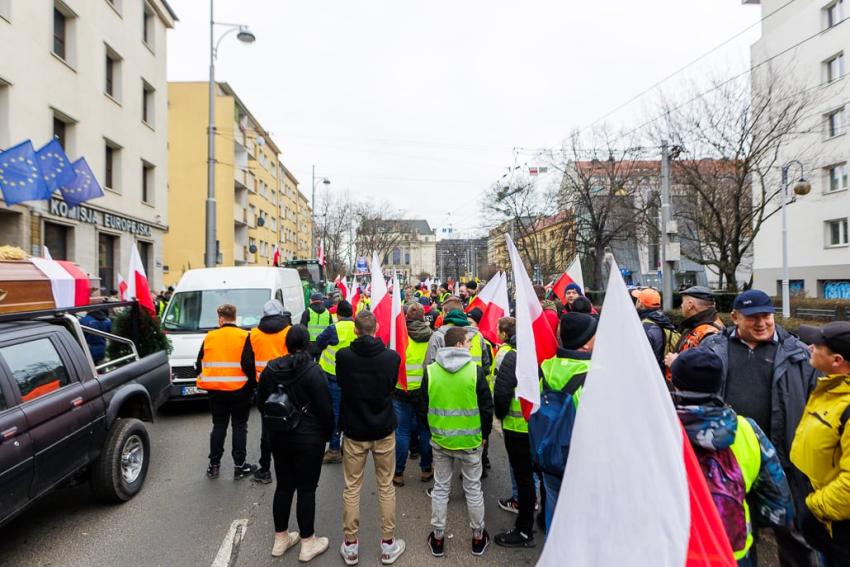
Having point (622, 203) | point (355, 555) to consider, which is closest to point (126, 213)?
point (355, 555)

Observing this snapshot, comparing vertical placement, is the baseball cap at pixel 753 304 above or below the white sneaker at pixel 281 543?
above

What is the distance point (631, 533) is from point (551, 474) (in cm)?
171

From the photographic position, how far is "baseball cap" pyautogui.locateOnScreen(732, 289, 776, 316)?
3.29 metres

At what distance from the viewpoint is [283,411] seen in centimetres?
340

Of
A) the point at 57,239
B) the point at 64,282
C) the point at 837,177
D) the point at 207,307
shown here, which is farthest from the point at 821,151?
the point at 57,239

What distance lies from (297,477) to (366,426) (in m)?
0.63

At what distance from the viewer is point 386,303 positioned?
540 cm

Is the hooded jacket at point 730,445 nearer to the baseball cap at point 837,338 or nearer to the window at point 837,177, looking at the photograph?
the baseball cap at point 837,338

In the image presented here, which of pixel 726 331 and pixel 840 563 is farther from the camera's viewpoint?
pixel 726 331

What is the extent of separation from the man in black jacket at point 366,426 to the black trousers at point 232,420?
1.90m

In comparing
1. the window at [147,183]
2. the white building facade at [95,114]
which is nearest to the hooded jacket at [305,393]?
the white building facade at [95,114]

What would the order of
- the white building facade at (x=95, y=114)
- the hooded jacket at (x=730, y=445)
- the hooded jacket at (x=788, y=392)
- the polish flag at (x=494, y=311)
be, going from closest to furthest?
the hooded jacket at (x=730, y=445) < the hooded jacket at (x=788, y=392) < the polish flag at (x=494, y=311) < the white building facade at (x=95, y=114)

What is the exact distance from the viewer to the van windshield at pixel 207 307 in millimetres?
8375

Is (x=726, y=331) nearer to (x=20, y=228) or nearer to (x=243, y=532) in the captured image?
(x=243, y=532)
